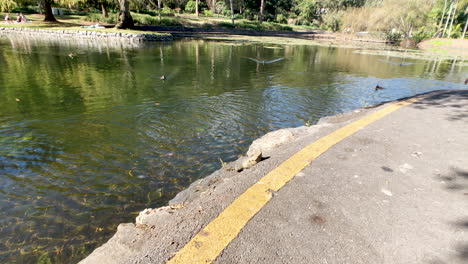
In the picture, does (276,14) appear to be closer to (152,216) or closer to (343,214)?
(343,214)

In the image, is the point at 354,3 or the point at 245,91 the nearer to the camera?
the point at 245,91

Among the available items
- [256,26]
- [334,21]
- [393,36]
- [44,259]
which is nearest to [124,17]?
[256,26]

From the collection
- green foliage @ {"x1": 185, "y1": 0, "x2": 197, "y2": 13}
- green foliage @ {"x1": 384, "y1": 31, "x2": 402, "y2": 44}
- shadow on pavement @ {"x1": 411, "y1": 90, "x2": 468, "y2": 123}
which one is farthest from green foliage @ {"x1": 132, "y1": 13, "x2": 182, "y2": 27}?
shadow on pavement @ {"x1": 411, "y1": 90, "x2": 468, "y2": 123}

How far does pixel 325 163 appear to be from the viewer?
336 centimetres

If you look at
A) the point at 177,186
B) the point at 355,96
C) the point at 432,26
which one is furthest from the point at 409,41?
the point at 177,186

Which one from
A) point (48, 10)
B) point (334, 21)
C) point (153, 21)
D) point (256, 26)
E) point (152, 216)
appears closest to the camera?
point (152, 216)

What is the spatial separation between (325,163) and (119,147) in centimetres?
365

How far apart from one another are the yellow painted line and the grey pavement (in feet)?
0.23

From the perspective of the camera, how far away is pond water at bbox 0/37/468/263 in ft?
10.7

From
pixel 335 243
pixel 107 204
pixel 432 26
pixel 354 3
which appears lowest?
pixel 107 204

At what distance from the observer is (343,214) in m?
2.43

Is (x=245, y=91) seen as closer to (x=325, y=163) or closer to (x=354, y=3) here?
(x=325, y=163)

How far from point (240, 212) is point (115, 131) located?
4207mm

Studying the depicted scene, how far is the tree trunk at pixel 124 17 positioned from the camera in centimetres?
2935
